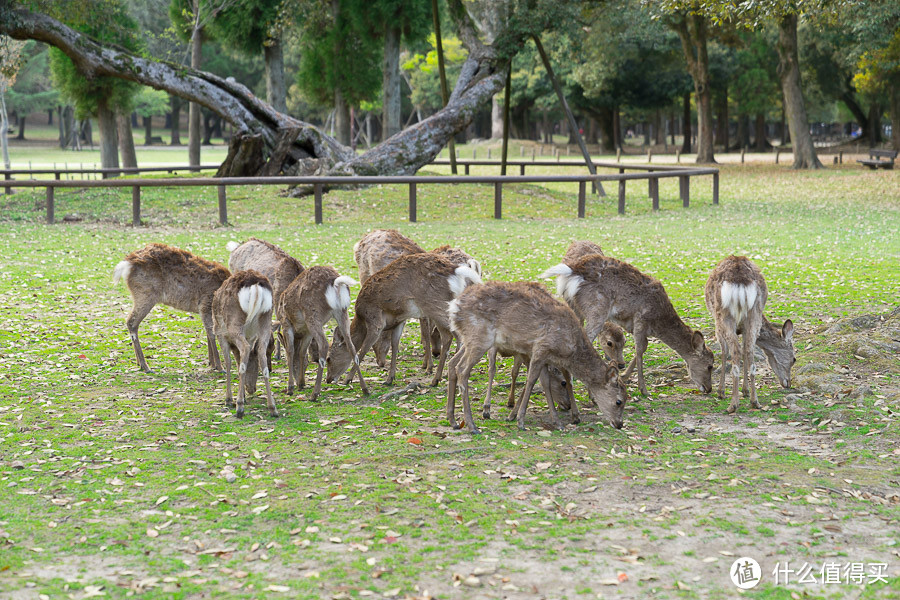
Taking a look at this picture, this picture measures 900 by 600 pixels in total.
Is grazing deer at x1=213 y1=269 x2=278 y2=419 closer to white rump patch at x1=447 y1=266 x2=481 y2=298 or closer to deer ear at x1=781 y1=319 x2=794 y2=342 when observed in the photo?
white rump patch at x1=447 y1=266 x2=481 y2=298

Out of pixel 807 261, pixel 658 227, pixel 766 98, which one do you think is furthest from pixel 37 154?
pixel 807 261

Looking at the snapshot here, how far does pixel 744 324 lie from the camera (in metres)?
6.62

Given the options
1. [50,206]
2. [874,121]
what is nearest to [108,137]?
[50,206]

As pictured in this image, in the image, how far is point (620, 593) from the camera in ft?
12.4

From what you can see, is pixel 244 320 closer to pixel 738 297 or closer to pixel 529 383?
pixel 529 383

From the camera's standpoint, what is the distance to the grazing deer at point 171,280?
7547 millimetres

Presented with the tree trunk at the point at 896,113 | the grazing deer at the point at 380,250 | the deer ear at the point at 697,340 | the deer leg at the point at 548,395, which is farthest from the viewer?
the tree trunk at the point at 896,113

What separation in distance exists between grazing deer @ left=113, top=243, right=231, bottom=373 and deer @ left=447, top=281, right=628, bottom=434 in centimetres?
253

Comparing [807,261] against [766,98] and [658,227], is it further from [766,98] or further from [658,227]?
[766,98]

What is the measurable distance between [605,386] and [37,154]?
60948 millimetres

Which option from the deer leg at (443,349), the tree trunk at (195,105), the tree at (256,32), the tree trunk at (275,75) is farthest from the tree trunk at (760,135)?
the deer leg at (443,349)

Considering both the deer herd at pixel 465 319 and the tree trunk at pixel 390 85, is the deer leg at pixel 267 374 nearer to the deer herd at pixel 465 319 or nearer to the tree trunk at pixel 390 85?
the deer herd at pixel 465 319

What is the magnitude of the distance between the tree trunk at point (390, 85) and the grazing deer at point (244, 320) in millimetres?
21509

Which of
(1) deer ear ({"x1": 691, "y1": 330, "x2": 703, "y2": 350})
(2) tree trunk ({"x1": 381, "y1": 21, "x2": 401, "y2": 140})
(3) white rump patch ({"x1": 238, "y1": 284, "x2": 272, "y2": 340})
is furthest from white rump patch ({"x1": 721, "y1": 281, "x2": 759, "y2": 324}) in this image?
(2) tree trunk ({"x1": 381, "y1": 21, "x2": 401, "y2": 140})
